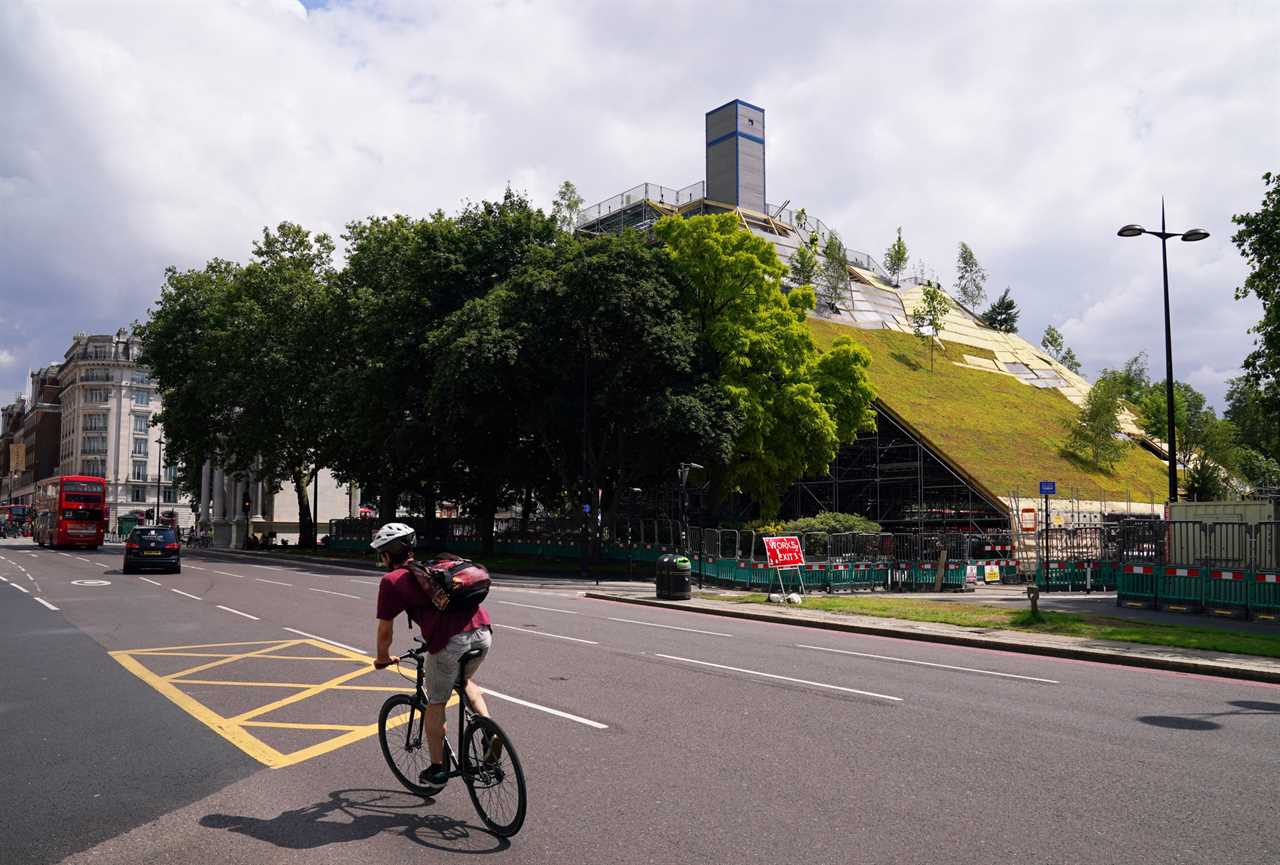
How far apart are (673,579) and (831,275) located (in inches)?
2651

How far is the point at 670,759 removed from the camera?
7332mm

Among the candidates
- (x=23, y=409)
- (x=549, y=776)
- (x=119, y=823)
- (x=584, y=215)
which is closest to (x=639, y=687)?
(x=549, y=776)

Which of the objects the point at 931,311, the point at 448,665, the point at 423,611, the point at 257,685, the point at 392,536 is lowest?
the point at 257,685

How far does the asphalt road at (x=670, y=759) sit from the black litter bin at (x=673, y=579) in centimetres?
1101

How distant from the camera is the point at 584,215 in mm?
81562

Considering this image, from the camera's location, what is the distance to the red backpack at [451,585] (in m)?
5.73

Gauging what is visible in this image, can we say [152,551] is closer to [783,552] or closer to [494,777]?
[783,552]

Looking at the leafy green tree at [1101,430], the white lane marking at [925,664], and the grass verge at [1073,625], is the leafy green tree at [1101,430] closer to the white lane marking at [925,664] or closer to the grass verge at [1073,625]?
the grass verge at [1073,625]

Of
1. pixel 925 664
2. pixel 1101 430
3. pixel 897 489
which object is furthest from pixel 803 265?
pixel 925 664

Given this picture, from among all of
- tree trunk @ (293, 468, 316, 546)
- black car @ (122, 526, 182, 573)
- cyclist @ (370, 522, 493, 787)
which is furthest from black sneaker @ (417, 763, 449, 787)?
tree trunk @ (293, 468, 316, 546)

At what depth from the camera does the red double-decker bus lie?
5366 cm

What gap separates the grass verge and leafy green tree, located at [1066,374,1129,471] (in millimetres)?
49249

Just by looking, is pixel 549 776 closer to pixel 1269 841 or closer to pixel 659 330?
pixel 1269 841

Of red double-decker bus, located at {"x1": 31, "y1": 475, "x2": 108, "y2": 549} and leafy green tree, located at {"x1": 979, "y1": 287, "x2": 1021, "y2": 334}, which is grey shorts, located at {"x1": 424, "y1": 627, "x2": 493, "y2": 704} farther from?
leafy green tree, located at {"x1": 979, "y1": 287, "x2": 1021, "y2": 334}
